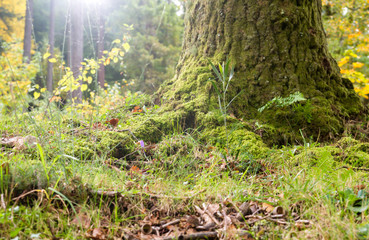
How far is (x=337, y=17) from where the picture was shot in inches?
352

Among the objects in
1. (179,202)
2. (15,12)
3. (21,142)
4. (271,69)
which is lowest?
(179,202)

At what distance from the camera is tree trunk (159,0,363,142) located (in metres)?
2.78

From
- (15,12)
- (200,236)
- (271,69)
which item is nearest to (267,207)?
(200,236)

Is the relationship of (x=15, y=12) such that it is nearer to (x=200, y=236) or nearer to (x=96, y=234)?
(x=96, y=234)

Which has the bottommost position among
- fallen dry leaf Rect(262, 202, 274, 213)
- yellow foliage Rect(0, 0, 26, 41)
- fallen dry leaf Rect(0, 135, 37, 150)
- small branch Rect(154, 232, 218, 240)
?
small branch Rect(154, 232, 218, 240)

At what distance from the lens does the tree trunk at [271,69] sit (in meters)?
2.78

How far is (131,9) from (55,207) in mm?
16791

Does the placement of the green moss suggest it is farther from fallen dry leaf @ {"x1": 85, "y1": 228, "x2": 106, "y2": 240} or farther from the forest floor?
fallen dry leaf @ {"x1": 85, "y1": 228, "x2": 106, "y2": 240}

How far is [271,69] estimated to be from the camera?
2.99 m

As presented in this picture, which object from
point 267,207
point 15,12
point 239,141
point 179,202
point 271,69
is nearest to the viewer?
point 267,207

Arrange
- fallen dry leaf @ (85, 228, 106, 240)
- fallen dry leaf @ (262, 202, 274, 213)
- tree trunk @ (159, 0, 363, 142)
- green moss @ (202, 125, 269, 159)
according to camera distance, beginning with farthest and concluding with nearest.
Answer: tree trunk @ (159, 0, 363, 142), green moss @ (202, 125, 269, 159), fallen dry leaf @ (262, 202, 274, 213), fallen dry leaf @ (85, 228, 106, 240)

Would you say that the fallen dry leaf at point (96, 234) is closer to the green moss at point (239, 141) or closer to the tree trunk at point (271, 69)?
the green moss at point (239, 141)

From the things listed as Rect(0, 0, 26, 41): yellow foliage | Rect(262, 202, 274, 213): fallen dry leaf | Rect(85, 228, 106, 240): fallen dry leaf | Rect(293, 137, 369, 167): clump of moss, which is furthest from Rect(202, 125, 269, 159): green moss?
Answer: Rect(0, 0, 26, 41): yellow foliage

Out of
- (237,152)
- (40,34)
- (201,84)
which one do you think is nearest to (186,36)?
(201,84)
